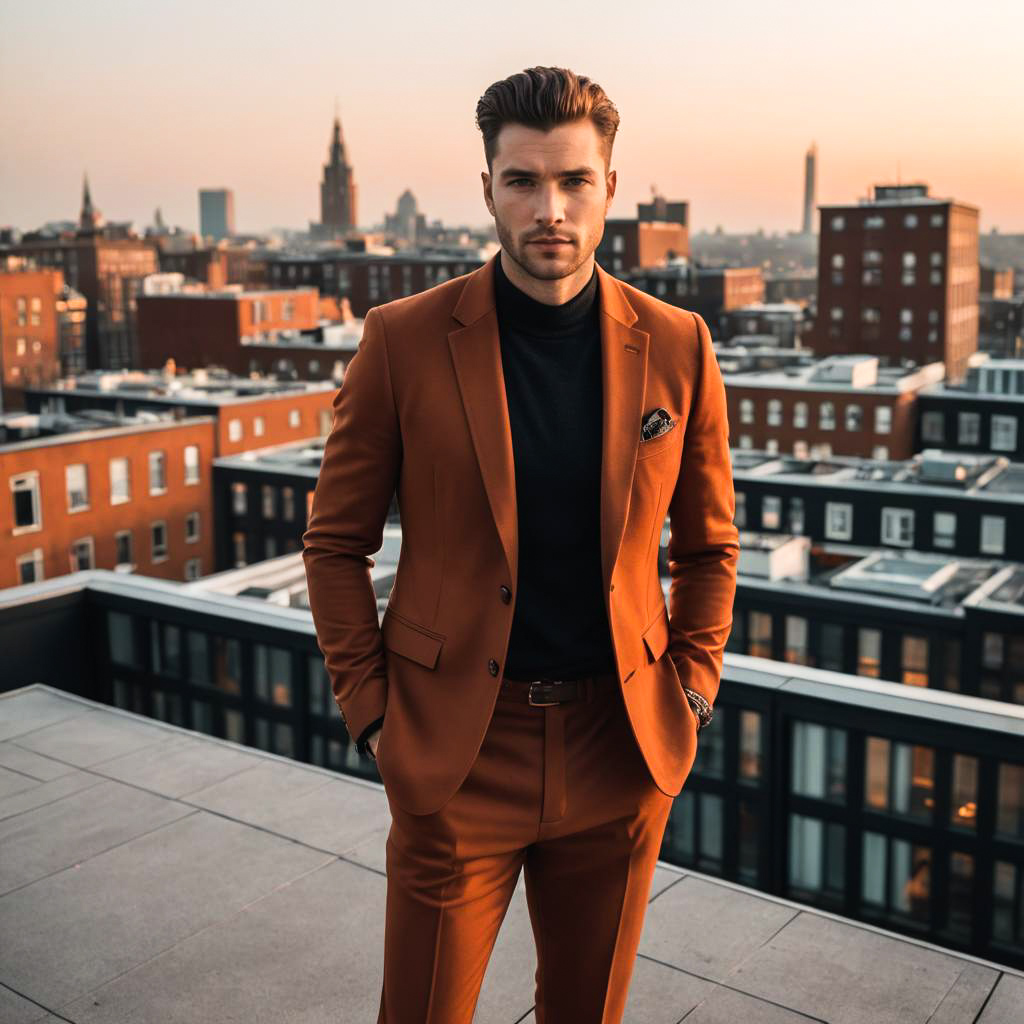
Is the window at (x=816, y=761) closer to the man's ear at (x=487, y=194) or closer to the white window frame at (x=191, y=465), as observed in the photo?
the man's ear at (x=487, y=194)

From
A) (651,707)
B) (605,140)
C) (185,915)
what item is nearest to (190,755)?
(185,915)

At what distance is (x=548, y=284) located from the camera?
2.87 metres

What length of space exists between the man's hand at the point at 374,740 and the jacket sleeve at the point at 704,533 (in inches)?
29.2

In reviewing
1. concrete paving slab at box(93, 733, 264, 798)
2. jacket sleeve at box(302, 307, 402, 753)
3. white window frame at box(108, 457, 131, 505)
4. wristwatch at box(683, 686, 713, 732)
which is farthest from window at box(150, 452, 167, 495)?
wristwatch at box(683, 686, 713, 732)

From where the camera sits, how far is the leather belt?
288 cm

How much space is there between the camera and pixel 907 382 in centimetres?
6962

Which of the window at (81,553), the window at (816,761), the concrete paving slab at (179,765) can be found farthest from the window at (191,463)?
the window at (816,761)

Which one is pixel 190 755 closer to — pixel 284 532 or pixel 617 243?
pixel 284 532

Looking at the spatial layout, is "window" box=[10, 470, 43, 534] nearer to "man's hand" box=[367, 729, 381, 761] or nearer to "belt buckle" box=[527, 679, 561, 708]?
"man's hand" box=[367, 729, 381, 761]

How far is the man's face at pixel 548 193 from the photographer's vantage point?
2.75 meters

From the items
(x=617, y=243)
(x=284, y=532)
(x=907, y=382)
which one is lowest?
(x=284, y=532)

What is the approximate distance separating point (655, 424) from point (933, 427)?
233ft

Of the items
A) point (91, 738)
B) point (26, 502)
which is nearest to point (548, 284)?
point (91, 738)

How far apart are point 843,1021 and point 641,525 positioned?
6.64 ft
